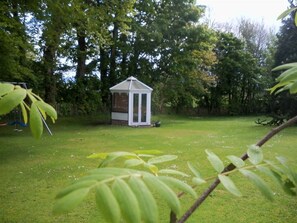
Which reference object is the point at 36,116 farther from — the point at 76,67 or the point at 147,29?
the point at 76,67

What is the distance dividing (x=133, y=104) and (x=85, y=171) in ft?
36.8

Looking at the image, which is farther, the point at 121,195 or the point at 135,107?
the point at 135,107

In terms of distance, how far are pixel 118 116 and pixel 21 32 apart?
7.36 m

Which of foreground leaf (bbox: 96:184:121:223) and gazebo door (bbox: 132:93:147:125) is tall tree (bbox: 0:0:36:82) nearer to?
gazebo door (bbox: 132:93:147:125)

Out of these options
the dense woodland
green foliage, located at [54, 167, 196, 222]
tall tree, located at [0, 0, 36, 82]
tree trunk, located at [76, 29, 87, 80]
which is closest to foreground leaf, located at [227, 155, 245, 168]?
green foliage, located at [54, 167, 196, 222]

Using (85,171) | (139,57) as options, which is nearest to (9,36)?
(85,171)

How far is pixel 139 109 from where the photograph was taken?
18109mm

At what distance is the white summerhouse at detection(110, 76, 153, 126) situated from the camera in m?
18.0

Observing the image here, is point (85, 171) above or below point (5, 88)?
below

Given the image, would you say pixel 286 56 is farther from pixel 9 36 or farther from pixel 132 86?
pixel 9 36

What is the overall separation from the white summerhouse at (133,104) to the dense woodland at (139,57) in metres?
2.58

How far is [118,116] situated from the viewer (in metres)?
18.6

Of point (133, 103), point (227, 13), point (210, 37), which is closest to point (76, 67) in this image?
point (133, 103)

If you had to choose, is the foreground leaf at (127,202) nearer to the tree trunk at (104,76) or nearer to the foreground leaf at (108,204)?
the foreground leaf at (108,204)
